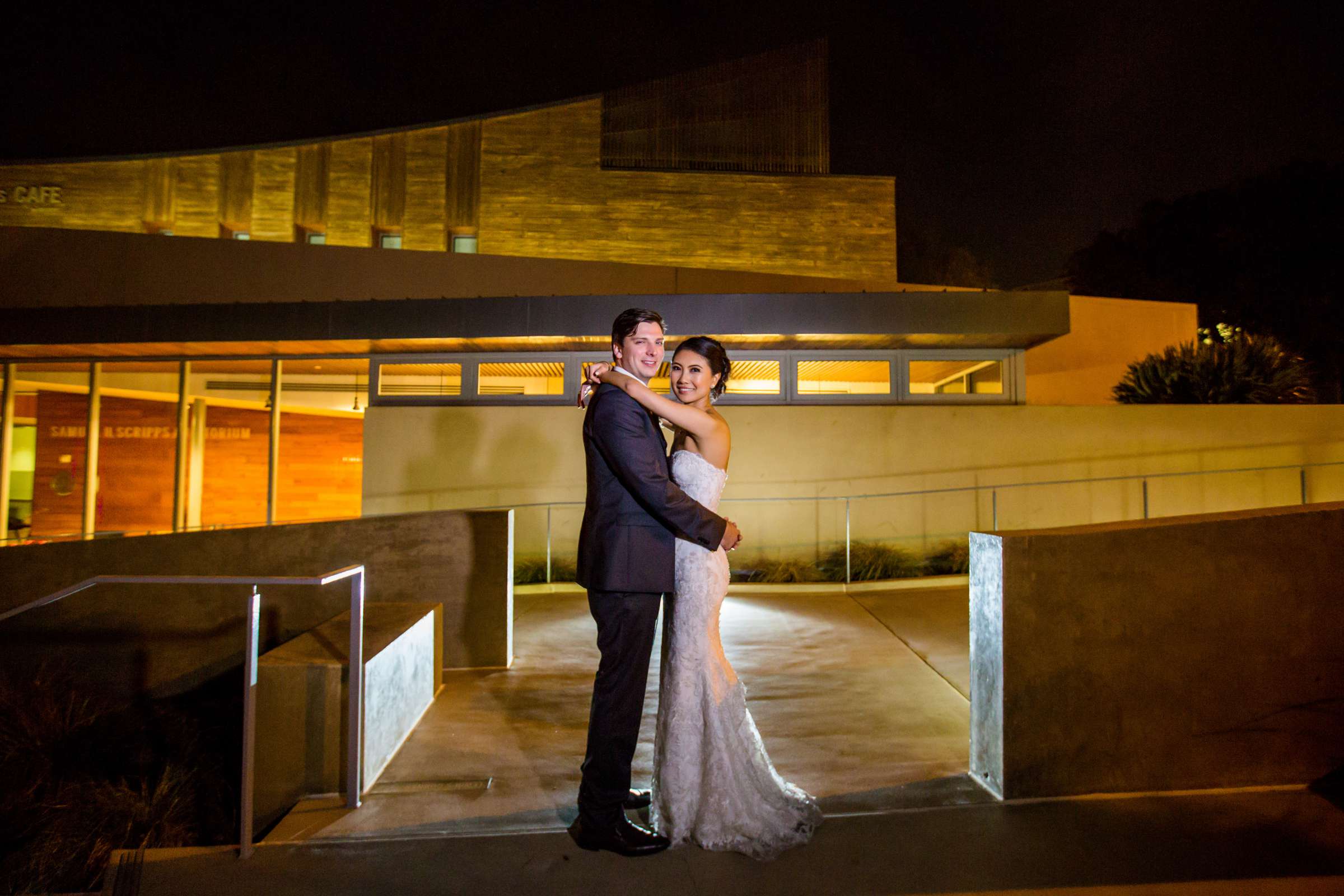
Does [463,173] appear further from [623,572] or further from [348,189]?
[623,572]

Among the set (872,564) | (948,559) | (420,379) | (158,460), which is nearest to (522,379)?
(420,379)

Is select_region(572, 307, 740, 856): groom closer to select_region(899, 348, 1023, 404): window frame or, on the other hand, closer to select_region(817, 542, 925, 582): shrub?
A: select_region(817, 542, 925, 582): shrub

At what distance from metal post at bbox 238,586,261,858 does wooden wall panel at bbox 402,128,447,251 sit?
42.2ft

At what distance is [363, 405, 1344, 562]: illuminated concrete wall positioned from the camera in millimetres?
10203

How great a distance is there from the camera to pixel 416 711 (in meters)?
4.28

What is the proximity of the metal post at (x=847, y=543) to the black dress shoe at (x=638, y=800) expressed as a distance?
5.38m

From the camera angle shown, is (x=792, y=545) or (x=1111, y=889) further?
(x=792, y=545)

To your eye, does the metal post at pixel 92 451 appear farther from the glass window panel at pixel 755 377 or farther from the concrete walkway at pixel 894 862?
the concrete walkway at pixel 894 862

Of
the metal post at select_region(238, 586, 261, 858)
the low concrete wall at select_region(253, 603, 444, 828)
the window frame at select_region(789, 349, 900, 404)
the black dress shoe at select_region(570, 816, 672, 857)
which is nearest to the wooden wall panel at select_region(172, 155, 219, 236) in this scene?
the window frame at select_region(789, 349, 900, 404)

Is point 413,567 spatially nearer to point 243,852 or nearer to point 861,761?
point 243,852

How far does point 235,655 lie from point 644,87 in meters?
12.8

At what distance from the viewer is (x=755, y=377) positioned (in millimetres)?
11141

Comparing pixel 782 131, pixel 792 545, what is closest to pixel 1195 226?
pixel 782 131

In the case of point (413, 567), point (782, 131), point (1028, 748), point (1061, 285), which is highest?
point (782, 131)
